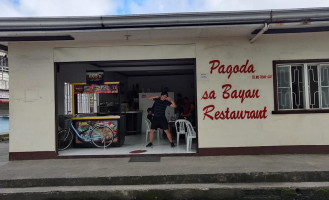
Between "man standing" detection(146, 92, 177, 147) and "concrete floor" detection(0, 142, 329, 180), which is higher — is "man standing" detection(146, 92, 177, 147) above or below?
above

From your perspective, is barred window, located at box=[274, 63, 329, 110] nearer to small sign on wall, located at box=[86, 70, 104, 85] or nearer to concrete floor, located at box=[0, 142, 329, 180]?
concrete floor, located at box=[0, 142, 329, 180]

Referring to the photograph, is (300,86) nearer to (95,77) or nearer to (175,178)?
(175,178)

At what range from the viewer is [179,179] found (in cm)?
566

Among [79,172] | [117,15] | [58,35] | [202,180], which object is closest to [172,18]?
[117,15]

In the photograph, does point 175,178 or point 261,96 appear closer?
point 175,178

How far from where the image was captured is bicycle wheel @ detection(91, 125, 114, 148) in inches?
333

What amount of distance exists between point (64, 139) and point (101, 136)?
40.6 inches

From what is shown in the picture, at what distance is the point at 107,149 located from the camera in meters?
8.25

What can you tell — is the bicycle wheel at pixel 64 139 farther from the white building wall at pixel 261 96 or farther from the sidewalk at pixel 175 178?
the white building wall at pixel 261 96

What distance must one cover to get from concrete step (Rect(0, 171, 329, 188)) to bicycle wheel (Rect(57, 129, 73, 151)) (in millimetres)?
2550

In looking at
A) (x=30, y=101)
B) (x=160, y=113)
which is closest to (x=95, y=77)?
(x=30, y=101)

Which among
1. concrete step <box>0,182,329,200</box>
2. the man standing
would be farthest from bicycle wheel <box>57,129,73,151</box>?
concrete step <box>0,182,329,200</box>

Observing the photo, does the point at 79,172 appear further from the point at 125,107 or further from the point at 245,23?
A: the point at 125,107

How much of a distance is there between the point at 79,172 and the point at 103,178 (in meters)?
0.70
